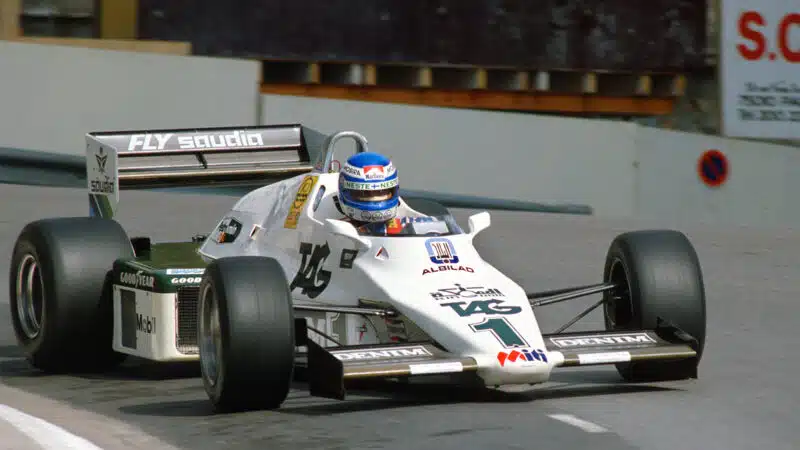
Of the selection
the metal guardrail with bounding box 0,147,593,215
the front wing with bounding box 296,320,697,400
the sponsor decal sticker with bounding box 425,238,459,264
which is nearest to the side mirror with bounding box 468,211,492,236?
the sponsor decal sticker with bounding box 425,238,459,264

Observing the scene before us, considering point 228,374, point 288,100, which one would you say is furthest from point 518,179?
point 228,374

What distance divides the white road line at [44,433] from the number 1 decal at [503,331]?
1912mm

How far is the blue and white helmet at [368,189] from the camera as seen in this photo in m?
9.49

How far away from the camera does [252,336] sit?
812 centimetres

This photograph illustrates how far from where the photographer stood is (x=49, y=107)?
17.7 metres

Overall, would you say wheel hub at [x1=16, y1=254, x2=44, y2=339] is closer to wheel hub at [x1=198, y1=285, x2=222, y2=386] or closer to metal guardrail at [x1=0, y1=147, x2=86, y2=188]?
wheel hub at [x1=198, y1=285, x2=222, y2=386]

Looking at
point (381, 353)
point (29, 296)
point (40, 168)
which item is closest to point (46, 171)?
point (40, 168)

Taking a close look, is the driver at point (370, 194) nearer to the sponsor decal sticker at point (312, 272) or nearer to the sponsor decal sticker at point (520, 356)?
the sponsor decal sticker at point (312, 272)

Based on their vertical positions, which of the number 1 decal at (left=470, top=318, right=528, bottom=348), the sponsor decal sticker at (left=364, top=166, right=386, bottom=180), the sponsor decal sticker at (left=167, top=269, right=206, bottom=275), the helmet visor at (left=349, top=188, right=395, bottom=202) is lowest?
the number 1 decal at (left=470, top=318, right=528, bottom=348)

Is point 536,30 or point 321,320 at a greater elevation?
point 536,30

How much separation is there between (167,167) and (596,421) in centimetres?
Answer: 461

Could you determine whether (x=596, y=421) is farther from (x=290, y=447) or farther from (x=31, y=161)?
(x=31, y=161)

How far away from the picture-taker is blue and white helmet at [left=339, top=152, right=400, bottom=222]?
949 centimetres

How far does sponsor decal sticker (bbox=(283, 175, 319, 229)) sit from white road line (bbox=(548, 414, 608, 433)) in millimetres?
2379
